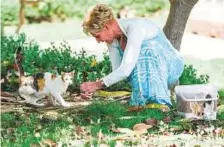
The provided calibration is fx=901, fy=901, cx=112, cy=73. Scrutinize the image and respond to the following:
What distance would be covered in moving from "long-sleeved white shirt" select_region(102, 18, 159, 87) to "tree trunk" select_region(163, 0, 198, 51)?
17cm

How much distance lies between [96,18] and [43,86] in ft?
1.64

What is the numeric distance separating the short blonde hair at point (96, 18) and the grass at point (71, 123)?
482 mm

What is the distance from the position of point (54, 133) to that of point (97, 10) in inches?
29.7

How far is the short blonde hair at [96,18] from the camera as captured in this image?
522 cm

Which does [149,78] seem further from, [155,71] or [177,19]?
[177,19]

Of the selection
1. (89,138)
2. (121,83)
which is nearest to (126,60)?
(121,83)

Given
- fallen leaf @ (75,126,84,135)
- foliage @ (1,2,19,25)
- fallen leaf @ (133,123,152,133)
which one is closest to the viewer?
foliage @ (1,2,19,25)

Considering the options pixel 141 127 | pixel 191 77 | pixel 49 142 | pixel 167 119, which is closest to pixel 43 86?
pixel 49 142

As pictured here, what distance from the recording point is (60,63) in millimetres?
5445

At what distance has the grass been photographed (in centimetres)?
513

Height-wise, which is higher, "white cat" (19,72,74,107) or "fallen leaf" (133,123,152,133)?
"white cat" (19,72,74,107)

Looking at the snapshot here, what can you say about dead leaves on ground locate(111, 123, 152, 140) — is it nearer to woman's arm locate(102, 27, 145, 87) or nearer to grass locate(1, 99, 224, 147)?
grass locate(1, 99, 224, 147)

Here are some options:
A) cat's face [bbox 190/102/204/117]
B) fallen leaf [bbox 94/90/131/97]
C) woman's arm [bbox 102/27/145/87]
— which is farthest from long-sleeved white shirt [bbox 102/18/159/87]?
cat's face [bbox 190/102/204/117]

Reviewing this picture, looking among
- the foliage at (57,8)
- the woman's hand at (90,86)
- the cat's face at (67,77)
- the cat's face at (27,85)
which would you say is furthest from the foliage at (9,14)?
the woman's hand at (90,86)
